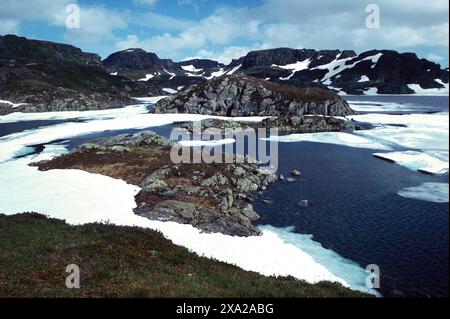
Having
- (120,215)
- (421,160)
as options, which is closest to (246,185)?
(120,215)

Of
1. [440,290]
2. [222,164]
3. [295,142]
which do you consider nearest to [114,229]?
[440,290]

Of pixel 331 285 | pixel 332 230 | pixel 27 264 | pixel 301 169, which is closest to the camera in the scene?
pixel 27 264

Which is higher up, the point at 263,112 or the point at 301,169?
the point at 263,112

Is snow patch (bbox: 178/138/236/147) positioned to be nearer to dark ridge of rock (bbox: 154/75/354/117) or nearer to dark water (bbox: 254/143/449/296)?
dark water (bbox: 254/143/449/296)

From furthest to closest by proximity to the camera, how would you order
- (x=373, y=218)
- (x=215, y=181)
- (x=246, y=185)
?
1. (x=246, y=185)
2. (x=215, y=181)
3. (x=373, y=218)

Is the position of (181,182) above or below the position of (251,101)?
below

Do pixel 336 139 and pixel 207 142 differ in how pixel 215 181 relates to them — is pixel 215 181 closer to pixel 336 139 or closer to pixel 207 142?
pixel 207 142

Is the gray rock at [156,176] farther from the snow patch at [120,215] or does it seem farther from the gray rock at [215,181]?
the gray rock at [215,181]
